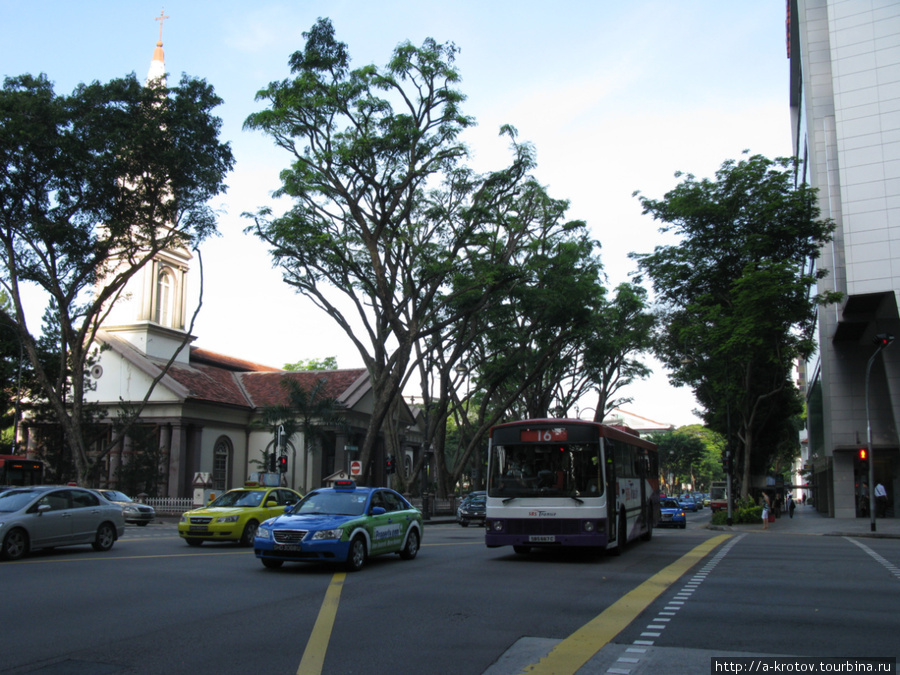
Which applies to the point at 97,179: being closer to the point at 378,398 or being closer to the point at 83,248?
the point at 83,248

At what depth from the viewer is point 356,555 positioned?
12977mm

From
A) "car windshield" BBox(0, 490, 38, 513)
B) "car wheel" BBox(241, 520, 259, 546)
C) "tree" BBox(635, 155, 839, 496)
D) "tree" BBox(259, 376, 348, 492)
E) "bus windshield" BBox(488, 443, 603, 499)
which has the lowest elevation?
"car wheel" BBox(241, 520, 259, 546)

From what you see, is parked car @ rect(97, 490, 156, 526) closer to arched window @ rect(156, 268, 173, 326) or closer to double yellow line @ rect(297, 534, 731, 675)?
arched window @ rect(156, 268, 173, 326)

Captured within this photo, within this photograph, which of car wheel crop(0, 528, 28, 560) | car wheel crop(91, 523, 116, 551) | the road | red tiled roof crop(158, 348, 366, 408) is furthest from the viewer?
red tiled roof crop(158, 348, 366, 408)

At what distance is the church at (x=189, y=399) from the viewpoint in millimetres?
40688

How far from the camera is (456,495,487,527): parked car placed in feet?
105

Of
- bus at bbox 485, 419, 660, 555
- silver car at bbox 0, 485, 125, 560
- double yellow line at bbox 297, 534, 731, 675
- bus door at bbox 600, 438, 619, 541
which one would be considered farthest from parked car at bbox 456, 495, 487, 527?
double yellow line at bbox 297, 534, 731, 675

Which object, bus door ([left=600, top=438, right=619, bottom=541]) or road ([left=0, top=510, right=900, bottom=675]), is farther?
bus door ([left=600, top=438, right=619, bottom=541])

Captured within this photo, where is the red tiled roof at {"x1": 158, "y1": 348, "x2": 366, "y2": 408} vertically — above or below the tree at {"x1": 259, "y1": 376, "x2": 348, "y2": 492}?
above

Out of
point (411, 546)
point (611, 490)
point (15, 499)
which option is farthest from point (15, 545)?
point (611, 490)

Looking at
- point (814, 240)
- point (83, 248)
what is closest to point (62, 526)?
point (83, 248)

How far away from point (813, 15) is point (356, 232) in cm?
3051

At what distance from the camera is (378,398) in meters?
31.0

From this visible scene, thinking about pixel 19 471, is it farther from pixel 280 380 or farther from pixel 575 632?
pixel 575 632
